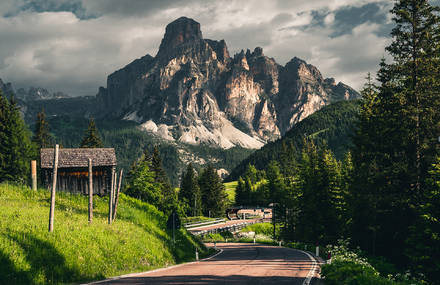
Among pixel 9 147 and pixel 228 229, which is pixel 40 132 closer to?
pixel 9 147

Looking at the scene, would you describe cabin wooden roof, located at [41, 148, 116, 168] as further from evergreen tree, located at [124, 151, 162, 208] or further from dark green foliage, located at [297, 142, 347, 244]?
dark green foliage, located at [297, 142, 347, 244]

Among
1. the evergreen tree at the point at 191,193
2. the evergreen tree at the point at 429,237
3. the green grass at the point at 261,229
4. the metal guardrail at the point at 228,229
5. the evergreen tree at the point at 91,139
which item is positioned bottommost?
the green grass at the point at 261,229

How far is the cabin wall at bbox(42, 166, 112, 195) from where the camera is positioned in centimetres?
3519

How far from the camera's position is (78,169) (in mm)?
36125

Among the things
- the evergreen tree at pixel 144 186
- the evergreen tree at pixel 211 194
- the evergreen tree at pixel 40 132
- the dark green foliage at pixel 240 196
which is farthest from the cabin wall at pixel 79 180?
the dark green foliage at pixel 240 196

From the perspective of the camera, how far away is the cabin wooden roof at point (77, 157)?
1378 inches

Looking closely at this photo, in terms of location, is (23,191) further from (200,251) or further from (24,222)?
(200,251)

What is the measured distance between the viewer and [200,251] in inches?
1080

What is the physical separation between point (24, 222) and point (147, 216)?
10923 millimetres

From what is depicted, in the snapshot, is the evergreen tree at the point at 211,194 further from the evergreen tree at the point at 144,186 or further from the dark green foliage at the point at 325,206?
the dark green foliage at the point at 325,206

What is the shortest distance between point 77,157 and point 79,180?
2453 mm

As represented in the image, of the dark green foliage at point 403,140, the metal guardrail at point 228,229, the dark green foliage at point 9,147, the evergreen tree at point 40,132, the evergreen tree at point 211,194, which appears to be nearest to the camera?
the dark green foliage at point 403,140

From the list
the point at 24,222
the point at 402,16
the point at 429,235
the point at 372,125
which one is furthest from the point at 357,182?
the point at 24,222

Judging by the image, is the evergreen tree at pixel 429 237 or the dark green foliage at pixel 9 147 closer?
the evergreen tree at pixel 429 237
